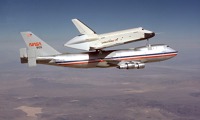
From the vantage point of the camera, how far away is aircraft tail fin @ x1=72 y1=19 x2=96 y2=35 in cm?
4075

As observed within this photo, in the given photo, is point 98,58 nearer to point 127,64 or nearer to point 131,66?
point 127,64

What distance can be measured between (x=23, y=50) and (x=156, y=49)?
66.4 ft

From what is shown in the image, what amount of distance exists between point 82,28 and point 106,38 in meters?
4.84

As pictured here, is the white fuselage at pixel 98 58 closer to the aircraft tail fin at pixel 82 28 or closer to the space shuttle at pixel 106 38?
the aircraft tail fin at pixel 82 28

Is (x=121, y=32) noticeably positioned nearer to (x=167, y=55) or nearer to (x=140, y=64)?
Result: (x=140, y=64)

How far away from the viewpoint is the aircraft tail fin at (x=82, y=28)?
134ft

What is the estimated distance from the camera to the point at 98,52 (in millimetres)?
42281

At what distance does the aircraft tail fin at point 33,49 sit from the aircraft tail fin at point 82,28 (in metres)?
5.12

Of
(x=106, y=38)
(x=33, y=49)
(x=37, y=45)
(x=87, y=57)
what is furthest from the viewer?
(x=87, y=57)

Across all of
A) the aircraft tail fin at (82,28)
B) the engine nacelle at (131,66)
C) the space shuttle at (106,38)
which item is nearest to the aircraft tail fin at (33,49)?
the aircraft tail fin at (82,28)

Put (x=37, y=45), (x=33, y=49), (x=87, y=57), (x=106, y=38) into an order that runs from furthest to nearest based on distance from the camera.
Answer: (x=87, y=57) → (x=37, y=45) → (x=33, y=49) → (x=106, y=38)

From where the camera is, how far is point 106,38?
38.6 meters

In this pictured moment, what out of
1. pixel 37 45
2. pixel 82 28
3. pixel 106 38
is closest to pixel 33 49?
pixel 37 45

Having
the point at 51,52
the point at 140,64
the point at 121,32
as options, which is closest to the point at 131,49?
the point at 140,64
